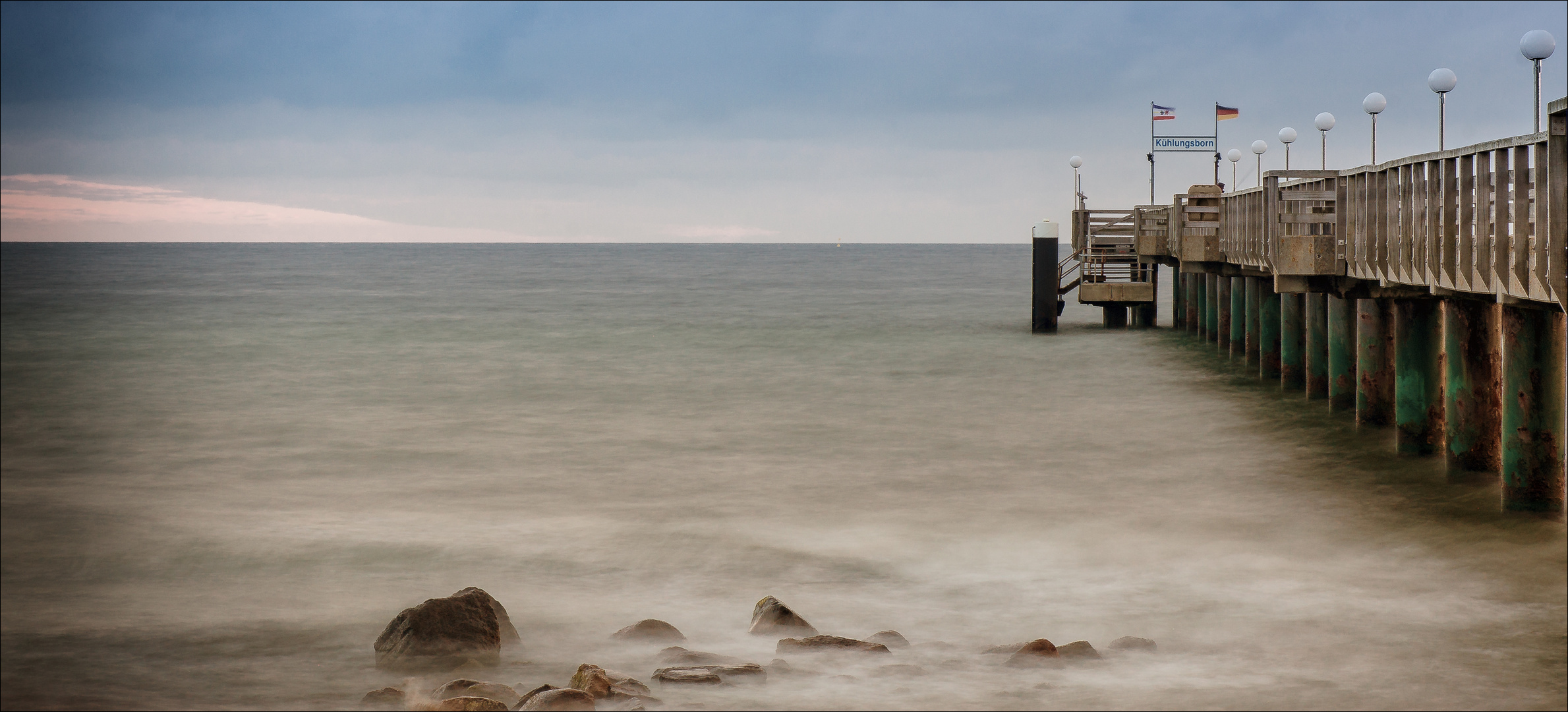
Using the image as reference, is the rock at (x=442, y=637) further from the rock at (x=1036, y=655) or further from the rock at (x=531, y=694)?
the rock at (x=1036, y=655)

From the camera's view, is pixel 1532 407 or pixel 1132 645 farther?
pixel 1532 407

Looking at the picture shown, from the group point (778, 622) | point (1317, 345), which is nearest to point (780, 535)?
point (778, 622)

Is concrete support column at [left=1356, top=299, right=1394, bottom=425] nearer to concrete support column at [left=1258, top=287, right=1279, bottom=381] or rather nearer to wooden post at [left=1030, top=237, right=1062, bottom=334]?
concrete support column at [left=1258, top=287, right=1279, bottom=381]

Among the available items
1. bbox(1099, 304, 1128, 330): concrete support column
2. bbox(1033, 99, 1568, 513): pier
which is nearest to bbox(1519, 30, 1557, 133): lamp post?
bbox(1033, 99, 1568, 513): pier

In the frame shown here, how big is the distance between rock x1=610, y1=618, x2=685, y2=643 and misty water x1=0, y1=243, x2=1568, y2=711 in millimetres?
172

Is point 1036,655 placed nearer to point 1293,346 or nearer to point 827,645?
point 827,645

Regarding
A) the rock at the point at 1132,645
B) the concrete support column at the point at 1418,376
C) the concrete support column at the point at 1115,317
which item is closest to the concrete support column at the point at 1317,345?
the concrete support column at the point at 1418,376

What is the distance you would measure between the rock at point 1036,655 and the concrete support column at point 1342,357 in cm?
1175

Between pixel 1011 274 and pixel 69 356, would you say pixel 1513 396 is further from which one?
pixel 1011 274

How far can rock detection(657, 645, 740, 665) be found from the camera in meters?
8.96

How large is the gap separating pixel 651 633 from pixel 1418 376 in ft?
32.8

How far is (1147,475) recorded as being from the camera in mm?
16812

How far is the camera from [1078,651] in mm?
9031

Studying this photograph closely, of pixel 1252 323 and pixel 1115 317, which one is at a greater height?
pixel 1252 323
